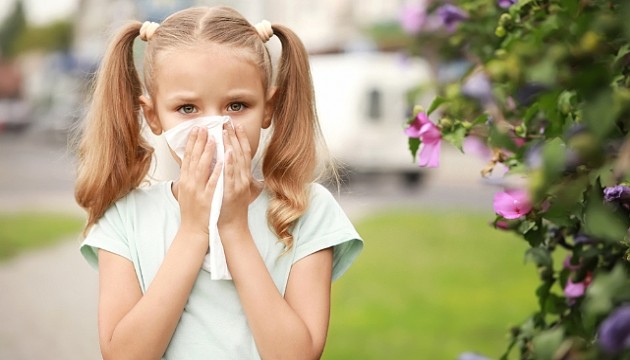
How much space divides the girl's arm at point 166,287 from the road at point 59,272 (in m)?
0.51

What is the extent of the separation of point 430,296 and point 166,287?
5427 mm

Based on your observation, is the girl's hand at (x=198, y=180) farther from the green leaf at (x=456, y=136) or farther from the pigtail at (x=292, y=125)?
the green leaf at (x=456, y=136)

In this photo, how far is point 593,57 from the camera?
1.15m

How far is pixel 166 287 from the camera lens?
6.58 ft

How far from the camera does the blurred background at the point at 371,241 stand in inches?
222

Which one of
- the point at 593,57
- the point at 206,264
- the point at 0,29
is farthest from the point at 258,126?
the point at 0,29

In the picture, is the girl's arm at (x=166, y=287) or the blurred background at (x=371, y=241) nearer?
the girl's arm at (x=166, y=287)

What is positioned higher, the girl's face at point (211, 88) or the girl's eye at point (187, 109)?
the girl's face at point (211, 88)

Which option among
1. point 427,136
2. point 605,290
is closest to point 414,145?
point 427,136

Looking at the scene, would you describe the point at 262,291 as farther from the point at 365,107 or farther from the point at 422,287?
the point at 365,107

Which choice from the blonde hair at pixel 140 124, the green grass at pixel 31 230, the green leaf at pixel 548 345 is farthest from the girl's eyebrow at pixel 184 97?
the green grass at pixel 31 230

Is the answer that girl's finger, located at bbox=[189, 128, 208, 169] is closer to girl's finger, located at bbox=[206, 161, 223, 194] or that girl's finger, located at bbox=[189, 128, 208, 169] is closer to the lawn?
girl's finger, located at bbox=[206, 161, 223, 194]

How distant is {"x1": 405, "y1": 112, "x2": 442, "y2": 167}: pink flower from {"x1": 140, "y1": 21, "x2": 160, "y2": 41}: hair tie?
56cm

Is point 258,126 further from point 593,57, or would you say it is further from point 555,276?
point 593,57
